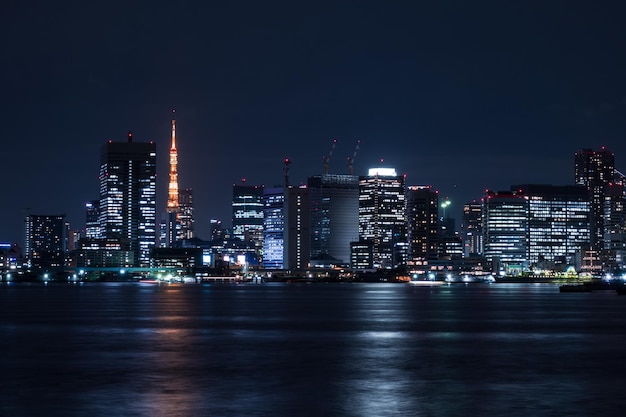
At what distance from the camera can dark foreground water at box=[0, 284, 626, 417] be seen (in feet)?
134

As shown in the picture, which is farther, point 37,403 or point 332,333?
point 332,333

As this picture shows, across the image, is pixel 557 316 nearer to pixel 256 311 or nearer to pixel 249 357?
pixel 256 311

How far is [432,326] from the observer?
304ft

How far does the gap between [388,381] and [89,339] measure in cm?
3168

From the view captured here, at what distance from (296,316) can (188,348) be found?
4425 cm

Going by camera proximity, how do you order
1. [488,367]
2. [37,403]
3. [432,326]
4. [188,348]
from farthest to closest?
[432,326] < [188,348] < [488,367] < [37,403]

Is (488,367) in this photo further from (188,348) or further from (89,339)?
(89,339)

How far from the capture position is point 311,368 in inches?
Result: 2158

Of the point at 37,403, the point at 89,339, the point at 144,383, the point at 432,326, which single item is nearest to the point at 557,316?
the point at 432,326

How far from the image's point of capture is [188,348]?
6725cm

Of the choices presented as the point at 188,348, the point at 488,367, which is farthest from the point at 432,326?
the point at 488,367

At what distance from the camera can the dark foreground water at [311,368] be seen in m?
41.0

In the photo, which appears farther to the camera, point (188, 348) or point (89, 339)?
point (89, 339)

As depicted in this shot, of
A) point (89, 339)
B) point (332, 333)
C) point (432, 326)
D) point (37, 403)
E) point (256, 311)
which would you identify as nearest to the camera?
point (37, 403)
